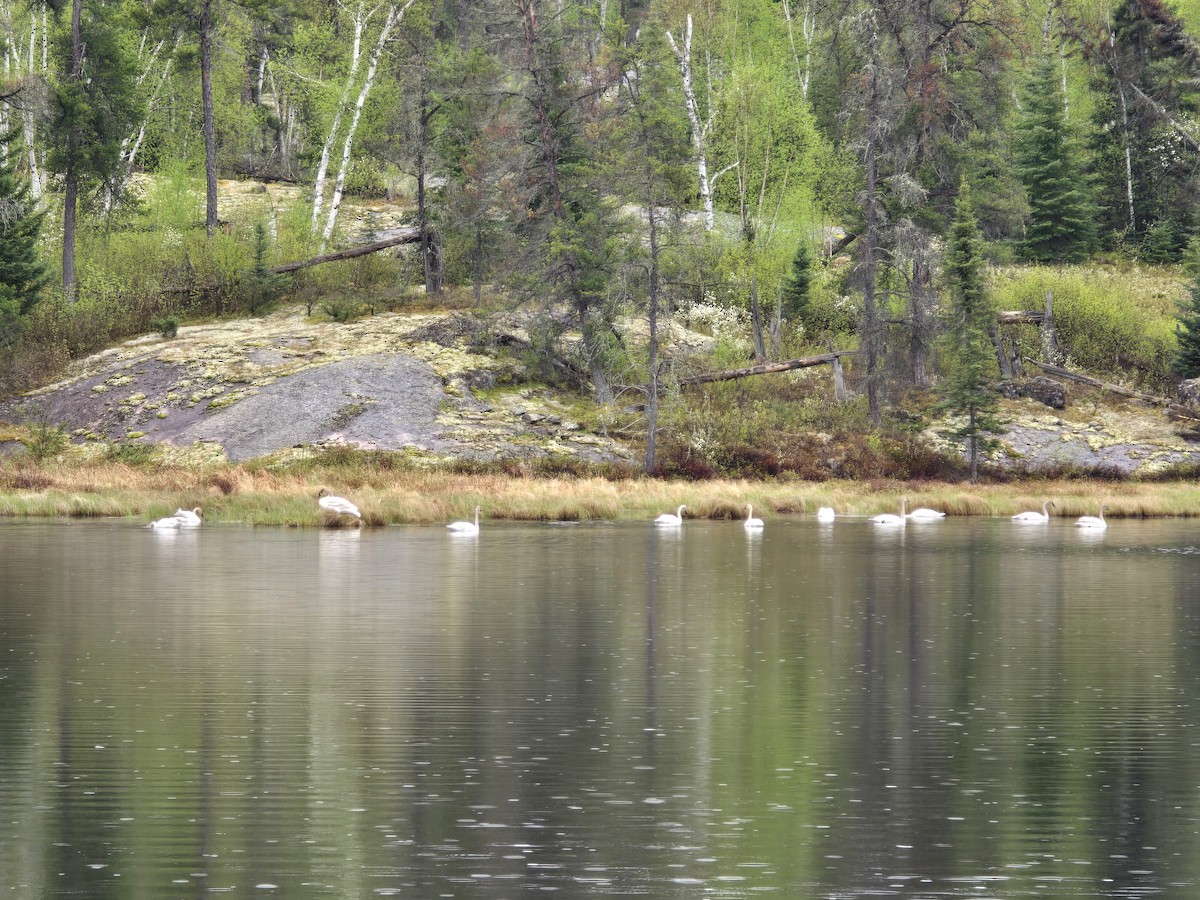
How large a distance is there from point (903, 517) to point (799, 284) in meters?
21.7

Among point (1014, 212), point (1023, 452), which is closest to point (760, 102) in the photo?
point (1014, 212)

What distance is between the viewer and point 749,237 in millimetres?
66688

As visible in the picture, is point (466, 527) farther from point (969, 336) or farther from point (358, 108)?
point (358, 108)

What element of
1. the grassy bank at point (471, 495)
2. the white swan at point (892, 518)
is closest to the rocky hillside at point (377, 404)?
the grassy bank at point (471, 495)

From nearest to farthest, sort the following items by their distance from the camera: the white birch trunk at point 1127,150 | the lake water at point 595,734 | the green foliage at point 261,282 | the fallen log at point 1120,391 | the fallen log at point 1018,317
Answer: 1. the lake water at point 595,734
2. the fallen log at point 1120,391
3. the green foliage at point 261,282
4. the fallen log at point 1018,317
5. the white birch trunk at point 1127,150

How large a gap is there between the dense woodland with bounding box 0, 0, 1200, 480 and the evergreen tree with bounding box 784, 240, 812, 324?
0.39 feet

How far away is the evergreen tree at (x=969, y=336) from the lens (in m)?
51.4

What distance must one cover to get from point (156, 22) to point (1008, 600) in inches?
1873

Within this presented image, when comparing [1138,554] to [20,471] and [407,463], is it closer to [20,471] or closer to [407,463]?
[407,463]

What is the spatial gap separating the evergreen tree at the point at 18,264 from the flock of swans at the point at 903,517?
2499cm

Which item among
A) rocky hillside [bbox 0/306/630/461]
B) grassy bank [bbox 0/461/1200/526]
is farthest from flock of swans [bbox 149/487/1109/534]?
rocky hillside [bbox 0/306/630/461]

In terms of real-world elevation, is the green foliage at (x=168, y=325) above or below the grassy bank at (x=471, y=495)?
above

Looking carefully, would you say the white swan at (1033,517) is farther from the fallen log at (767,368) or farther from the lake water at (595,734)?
the fallen log at (767,368)

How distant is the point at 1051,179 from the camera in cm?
6856
